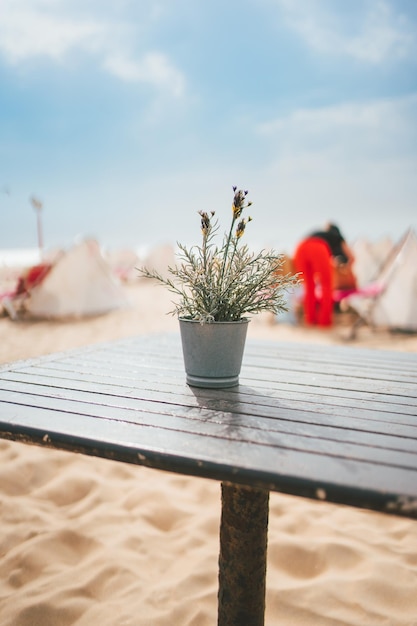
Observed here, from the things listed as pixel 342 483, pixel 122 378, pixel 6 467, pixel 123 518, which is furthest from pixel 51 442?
pixel 6 467

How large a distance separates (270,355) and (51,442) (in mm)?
1090

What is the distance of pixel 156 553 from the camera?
1.86 meters

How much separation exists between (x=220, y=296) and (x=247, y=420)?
365 mm

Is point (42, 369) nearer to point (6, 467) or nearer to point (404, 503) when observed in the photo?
point (6, 467)

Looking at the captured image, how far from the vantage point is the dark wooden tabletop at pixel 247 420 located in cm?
88

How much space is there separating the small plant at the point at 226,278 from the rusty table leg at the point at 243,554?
47 cm

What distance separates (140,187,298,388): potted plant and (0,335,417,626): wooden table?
0.08 meters

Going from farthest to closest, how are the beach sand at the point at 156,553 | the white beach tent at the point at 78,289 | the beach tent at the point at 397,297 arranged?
the white beach tent at the point at 78,289, the beach tent at the point at 397,297, the beach sand at the point at 156,553

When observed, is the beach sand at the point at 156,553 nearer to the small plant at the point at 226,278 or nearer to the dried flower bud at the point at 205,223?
the small plant at the point at 226,278

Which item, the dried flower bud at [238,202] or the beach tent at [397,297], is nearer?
the dried flower bud at [238,202]

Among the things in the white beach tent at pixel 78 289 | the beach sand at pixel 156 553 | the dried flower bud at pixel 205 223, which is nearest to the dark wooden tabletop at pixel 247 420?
the dried flower bud at pixel 205 223

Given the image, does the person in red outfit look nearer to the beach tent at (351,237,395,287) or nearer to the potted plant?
the beach tent at (351,237,395,287)

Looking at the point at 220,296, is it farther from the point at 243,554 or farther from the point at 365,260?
the point at 365,260

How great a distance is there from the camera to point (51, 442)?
1.06m
